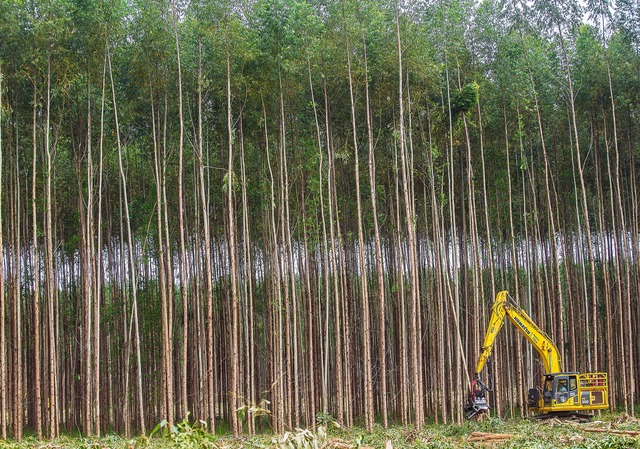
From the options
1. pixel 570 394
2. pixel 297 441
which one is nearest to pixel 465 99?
pixel 570 394

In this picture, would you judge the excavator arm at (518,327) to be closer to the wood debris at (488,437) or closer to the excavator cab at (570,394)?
the excavator cab at (570,394)

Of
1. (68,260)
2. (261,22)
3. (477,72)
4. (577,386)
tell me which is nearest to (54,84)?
(261,22)

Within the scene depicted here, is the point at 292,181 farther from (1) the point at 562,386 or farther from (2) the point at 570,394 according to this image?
(2) the point at 570,394

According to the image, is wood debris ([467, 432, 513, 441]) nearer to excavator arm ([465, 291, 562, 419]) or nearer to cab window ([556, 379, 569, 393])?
excavator arm ([465, 291, 562, 419])

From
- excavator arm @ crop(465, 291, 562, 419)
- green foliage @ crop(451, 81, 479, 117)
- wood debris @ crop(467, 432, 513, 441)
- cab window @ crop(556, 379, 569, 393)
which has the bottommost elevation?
wood debris @ crop(467, 432, 513, 441)

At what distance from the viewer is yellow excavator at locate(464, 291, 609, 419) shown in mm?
14047

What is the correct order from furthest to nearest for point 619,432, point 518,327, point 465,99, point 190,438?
point 465,99 → point 518,327 → point 619,432 → point 190,438

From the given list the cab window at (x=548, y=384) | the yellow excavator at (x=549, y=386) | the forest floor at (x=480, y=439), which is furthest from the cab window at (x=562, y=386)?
the forest floor at (x=480, y=439)

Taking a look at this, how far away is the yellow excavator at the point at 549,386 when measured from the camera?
14.0m

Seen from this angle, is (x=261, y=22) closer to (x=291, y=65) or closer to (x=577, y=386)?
(x=291, y=65)

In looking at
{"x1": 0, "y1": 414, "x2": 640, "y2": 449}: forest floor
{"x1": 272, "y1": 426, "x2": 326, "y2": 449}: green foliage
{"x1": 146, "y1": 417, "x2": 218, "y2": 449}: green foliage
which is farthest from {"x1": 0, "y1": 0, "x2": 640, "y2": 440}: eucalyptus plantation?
{"x1": 146, "y1": 417, "x2": 218, "y2": 449}: green foliage

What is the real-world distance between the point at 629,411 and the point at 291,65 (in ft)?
39.1

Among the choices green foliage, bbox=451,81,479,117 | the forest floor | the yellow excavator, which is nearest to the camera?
the forest floor

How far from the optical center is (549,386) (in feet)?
47.4
